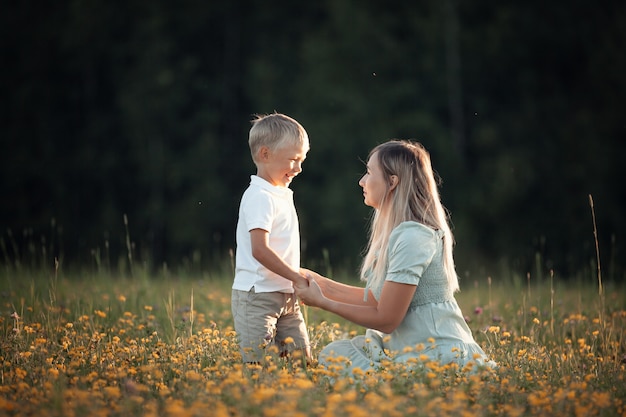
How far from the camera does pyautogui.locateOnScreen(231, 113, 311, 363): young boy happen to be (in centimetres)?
466

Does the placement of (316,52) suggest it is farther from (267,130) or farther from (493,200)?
(267,130)

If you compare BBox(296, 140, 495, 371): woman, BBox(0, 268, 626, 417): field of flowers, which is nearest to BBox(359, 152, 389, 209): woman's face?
BBox(296, 140, 495, 371): woman

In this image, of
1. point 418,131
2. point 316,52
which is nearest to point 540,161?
point 418,131

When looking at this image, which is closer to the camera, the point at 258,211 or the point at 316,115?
the point at 258,211

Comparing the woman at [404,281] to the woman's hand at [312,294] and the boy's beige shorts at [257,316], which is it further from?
the boy's beige shorts at [257,316]

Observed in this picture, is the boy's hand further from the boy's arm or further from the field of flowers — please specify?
the field of flowers

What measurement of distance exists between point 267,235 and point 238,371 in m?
0.95

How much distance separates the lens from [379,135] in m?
16.8

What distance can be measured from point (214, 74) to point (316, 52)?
9.21ft

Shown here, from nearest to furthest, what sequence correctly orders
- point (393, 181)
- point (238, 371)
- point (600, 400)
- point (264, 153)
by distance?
point (600, 400) → point (238, 371) → point (393, 181) → point (264, 153)

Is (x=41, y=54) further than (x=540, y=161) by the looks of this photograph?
Yes

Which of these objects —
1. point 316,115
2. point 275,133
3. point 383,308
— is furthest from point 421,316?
point 316,115

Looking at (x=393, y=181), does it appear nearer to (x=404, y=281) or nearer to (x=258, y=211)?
(x=404, y=281)

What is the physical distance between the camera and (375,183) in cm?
473
